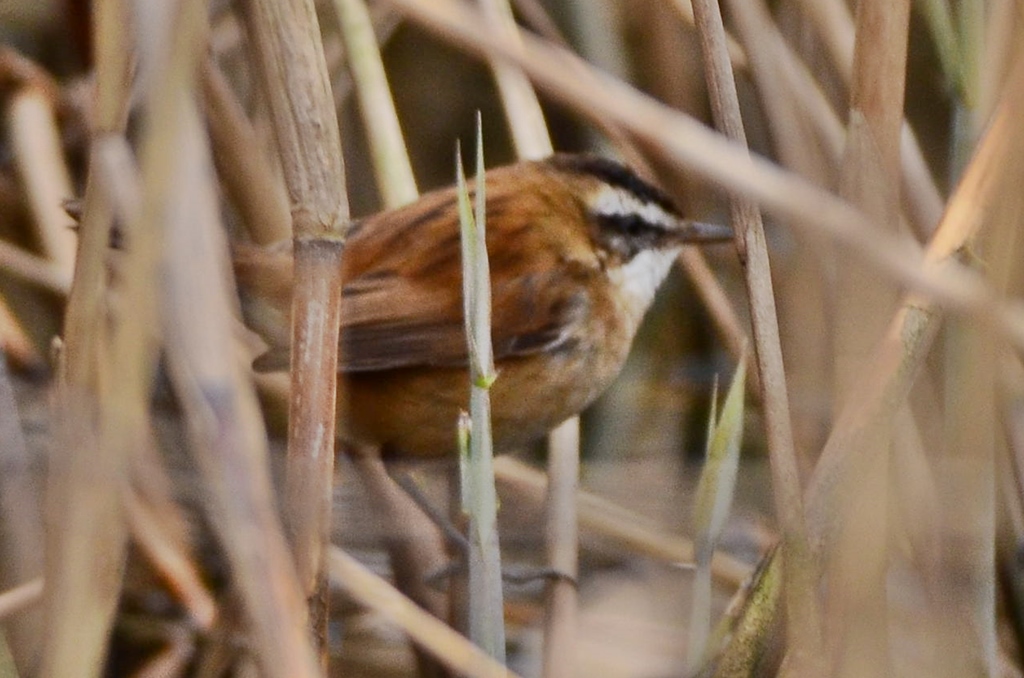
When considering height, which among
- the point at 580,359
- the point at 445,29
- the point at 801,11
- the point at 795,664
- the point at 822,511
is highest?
the point at 801,11

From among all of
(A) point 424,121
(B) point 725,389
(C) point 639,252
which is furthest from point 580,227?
(A) point 424,121

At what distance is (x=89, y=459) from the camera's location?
1.33 meters

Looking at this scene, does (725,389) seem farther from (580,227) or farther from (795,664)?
(795,664)

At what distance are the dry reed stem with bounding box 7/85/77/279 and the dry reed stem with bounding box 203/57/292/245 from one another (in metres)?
0.39

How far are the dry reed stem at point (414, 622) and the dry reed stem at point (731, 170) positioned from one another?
697 mm

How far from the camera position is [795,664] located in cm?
166

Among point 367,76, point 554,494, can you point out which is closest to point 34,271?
point 367,76

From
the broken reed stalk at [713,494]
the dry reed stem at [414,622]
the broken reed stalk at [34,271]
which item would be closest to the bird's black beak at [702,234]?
the broken reed stalk at [713,494]

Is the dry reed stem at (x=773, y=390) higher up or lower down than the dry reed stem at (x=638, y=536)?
higher up

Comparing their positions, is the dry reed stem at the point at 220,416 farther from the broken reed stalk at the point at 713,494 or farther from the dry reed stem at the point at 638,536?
the dry reed stem at the point at 638,536

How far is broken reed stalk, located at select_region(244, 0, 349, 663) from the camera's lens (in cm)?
151

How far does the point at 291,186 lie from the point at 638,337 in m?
2.30

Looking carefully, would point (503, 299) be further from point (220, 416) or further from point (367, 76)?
point (220, 416)

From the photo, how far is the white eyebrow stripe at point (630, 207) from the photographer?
2.96 m
